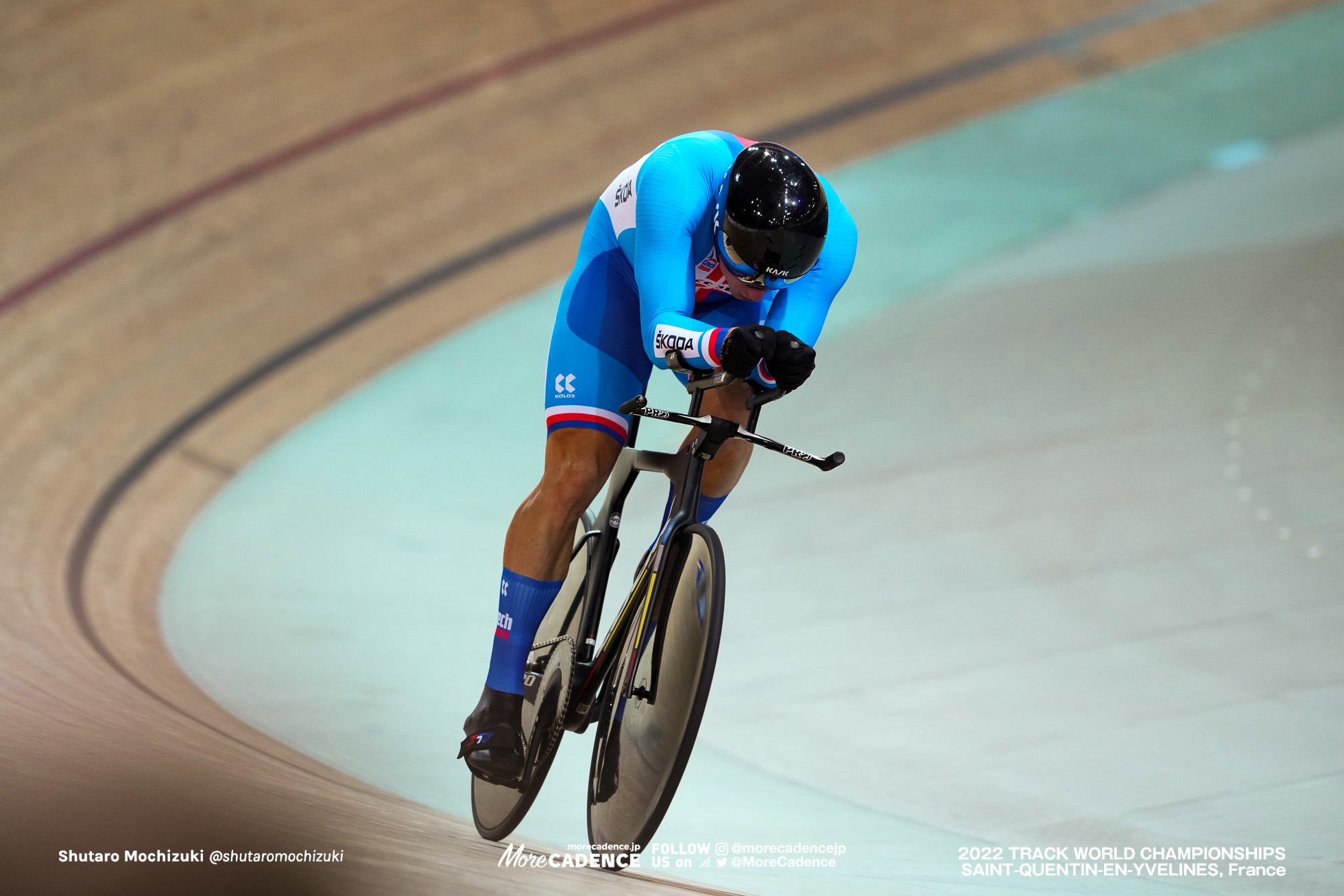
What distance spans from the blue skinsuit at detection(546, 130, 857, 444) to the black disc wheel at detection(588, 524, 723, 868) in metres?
0.34

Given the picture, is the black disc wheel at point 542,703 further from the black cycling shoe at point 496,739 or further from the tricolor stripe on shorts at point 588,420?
Answer: the tricolor stripe on shorts at point 588,420

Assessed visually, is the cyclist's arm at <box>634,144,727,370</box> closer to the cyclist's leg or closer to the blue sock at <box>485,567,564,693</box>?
the cyclist's leg

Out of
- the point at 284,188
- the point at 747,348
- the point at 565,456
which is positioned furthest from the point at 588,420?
the point at 284,188

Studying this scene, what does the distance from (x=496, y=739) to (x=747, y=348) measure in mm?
950

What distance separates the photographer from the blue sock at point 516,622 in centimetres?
240

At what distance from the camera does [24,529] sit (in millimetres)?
3895

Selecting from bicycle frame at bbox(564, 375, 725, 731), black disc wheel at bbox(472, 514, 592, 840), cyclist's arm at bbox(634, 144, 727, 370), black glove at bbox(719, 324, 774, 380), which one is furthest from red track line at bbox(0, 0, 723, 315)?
black glove at bbox(719, 324, 774, 380)

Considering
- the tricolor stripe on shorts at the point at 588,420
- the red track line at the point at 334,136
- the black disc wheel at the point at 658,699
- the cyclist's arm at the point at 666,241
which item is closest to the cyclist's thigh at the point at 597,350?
the tricolor stripe on shorts at the point at 588,420

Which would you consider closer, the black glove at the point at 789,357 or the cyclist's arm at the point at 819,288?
the black glove at the point at 789,357

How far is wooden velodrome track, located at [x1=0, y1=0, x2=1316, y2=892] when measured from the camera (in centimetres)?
365

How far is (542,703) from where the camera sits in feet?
7.89

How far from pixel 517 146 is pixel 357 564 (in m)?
2.96

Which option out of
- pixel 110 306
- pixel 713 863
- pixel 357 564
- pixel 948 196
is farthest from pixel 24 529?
pixel 948 196

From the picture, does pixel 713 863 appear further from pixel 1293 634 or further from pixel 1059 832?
pixel 1293 634
